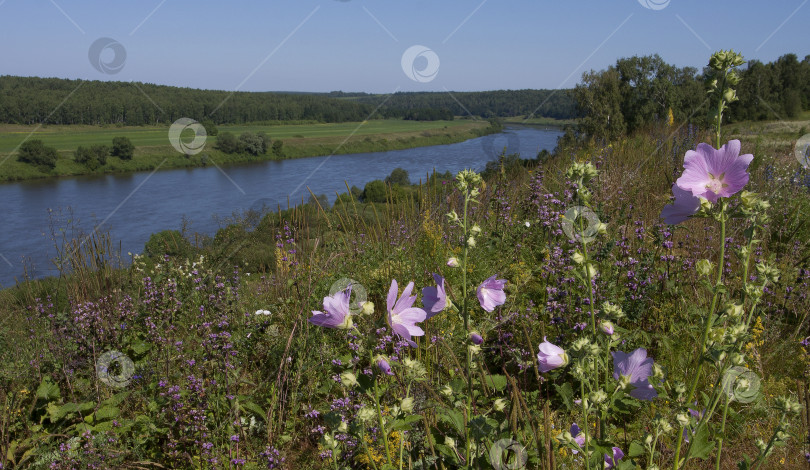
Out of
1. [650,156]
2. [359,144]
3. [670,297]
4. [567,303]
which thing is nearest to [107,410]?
[567,303]

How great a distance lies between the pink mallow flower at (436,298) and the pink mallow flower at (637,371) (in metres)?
0.43

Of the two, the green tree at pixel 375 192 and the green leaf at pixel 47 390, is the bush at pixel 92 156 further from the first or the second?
the green leaf at pixel 47 390

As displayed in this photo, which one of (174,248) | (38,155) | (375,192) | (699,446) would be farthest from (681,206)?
(38,155)

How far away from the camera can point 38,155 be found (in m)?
53.6

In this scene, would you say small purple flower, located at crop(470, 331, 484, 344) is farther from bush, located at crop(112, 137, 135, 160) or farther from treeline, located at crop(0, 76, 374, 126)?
bush, located at crop(112, 137, 135, 160)

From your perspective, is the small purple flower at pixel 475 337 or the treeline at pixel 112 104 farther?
the treeline at pixel 112 104

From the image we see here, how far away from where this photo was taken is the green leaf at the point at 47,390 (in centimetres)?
251

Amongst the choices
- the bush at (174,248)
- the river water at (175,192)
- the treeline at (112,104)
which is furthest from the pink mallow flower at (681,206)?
the treeline at (112,104)

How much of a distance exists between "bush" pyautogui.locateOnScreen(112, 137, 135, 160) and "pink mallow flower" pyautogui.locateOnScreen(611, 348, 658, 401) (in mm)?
65013

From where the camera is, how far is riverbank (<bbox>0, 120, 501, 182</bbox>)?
178 ft

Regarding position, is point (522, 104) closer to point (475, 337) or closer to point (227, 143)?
point (475, 337)

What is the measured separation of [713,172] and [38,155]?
6783cm

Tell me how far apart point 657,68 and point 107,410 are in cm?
2686

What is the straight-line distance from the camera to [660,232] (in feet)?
9.98
